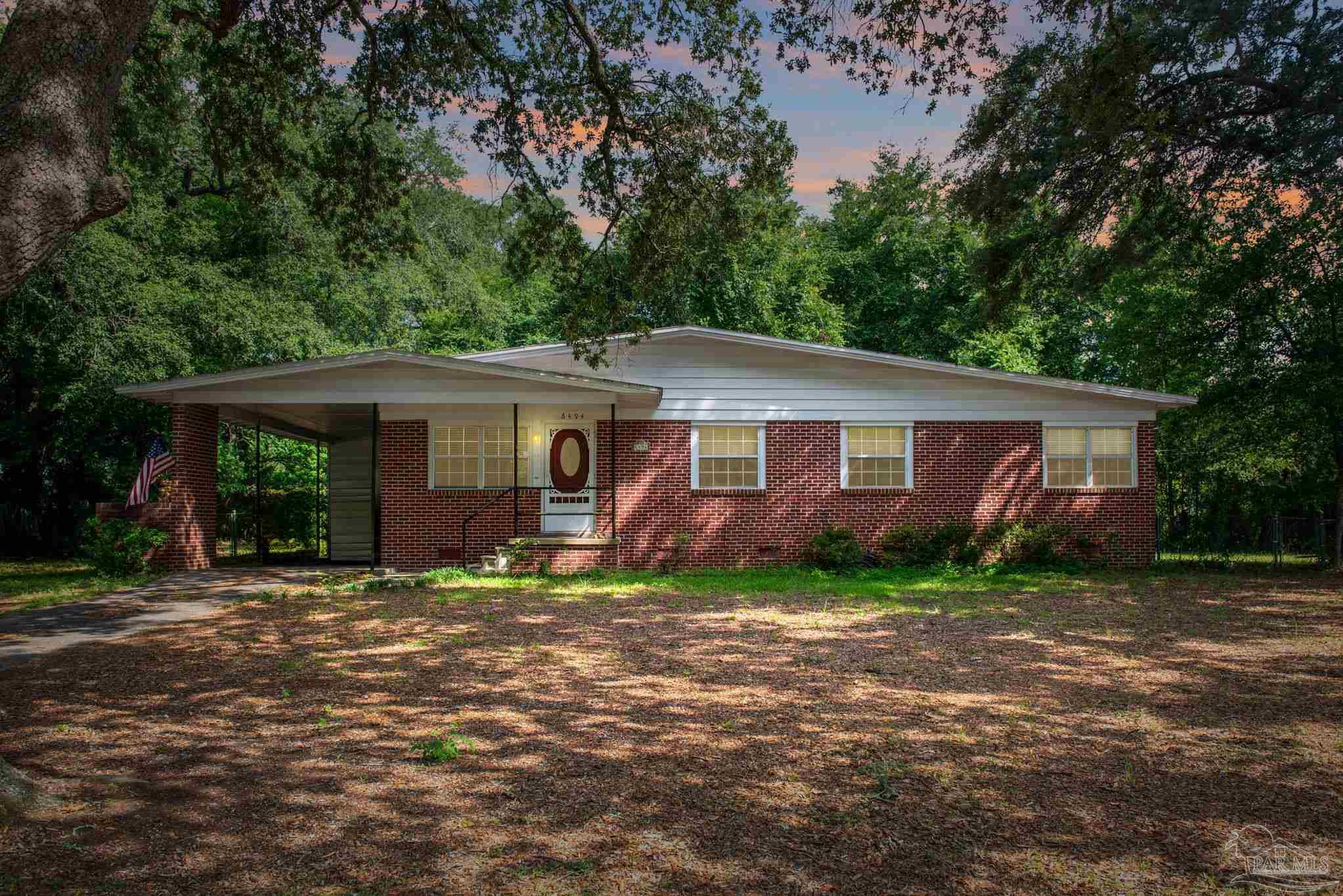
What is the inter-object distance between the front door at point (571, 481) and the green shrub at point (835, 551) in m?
3.92

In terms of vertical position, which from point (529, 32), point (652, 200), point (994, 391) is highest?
point (529, 32)

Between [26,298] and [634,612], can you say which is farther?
[26,298]

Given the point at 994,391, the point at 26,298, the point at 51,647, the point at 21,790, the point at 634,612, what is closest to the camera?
the point at 21,790

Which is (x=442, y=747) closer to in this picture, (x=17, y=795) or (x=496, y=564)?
(x=17, y=795)

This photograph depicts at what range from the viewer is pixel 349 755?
4836mm

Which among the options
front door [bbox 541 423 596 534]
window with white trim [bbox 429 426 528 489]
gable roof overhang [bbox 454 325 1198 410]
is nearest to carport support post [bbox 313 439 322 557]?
window with white trim [bbox 429 426 528 489]

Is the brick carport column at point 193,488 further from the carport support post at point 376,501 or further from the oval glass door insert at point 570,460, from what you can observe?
the oval glass door insert at point 570,460

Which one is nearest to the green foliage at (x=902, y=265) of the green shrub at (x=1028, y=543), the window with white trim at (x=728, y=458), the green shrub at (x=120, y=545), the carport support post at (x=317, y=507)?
the green shrub at (x=1028, y=543)

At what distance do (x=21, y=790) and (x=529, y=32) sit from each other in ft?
31.5

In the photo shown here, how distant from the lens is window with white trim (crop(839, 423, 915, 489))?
15.6 metres

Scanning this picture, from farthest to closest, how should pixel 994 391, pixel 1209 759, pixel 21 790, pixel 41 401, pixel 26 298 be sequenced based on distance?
pixel 41 401 → pixel 26 298 → pixel 994 391 → pixel 1209 759 → pixel 21 790

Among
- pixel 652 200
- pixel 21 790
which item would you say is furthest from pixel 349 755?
pixel 652 200

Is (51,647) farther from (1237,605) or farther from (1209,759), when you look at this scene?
(1237,605)

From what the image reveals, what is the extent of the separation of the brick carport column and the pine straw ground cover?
5987mm
